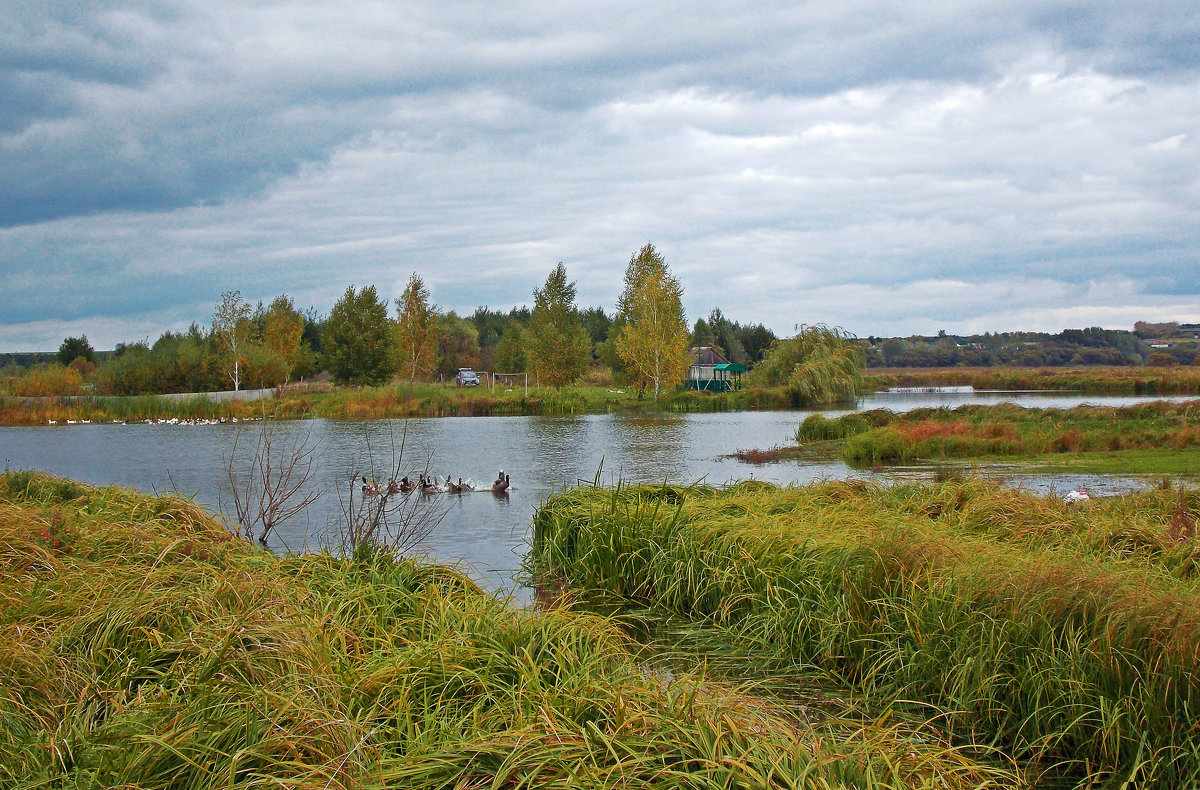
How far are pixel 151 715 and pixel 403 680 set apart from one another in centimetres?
112

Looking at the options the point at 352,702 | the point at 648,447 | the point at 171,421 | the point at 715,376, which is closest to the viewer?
the point at 352,702

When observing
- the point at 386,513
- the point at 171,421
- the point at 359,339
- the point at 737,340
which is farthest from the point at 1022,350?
the point at 386,513

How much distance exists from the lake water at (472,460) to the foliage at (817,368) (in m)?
9.25

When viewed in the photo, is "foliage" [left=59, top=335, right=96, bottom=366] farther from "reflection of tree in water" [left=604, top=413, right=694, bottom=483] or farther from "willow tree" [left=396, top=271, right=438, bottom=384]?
"reflection of tree in water" [left=604, top=413, right=694, bottom=483]

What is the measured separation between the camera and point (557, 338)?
58.0m

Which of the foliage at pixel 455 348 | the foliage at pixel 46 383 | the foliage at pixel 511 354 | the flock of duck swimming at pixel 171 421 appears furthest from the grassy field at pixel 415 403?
the foliage at pixel 455 348

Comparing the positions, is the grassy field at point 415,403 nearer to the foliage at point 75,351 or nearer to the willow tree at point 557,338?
the willow tree at point 557,338

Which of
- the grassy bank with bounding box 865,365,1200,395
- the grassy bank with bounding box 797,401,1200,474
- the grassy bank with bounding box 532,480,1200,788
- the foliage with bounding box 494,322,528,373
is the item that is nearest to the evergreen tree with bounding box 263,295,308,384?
the foliage with bounding box 494,322,528,373

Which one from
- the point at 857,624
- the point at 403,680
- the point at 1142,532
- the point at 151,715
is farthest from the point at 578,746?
the point at 1142,532

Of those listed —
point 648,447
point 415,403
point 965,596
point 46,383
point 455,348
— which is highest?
point 455,348

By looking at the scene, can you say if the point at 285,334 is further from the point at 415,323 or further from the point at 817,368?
the point at 817,368

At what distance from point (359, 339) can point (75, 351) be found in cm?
2852

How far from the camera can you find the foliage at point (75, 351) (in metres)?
66.8

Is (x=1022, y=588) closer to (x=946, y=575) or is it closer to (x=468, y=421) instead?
(x=946, y=575)
